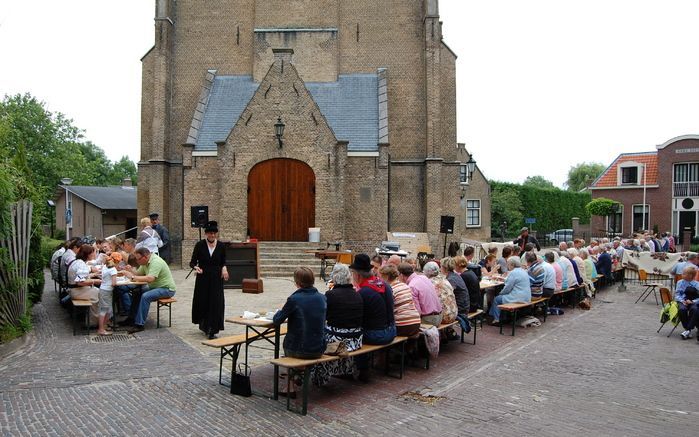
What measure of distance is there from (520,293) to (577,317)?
2610mm

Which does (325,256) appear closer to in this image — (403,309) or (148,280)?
(148,280)

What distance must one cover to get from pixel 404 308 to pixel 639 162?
3862 centimetres

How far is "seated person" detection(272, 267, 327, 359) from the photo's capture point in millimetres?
6152

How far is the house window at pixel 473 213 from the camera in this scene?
4175 cm

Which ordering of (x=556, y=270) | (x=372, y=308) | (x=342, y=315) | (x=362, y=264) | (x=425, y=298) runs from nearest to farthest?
(x=342, y=315) < (x=372, y=308) < (x=362, y=264) < (x=425, y=298) < (x=556, y=270)

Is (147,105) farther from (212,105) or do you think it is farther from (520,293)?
(520,293)

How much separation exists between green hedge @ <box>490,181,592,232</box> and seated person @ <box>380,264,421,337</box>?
3834cm

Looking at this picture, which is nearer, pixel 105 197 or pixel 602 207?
pixel 602 207

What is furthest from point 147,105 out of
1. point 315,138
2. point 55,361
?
point 55,361

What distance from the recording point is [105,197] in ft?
121

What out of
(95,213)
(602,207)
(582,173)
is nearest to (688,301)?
(602,207)

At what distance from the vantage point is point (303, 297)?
20.4 feet

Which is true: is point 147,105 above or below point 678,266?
above

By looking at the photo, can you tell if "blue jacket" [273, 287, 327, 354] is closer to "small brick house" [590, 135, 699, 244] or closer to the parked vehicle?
"small brick house" [590, 135, 699, 244]
